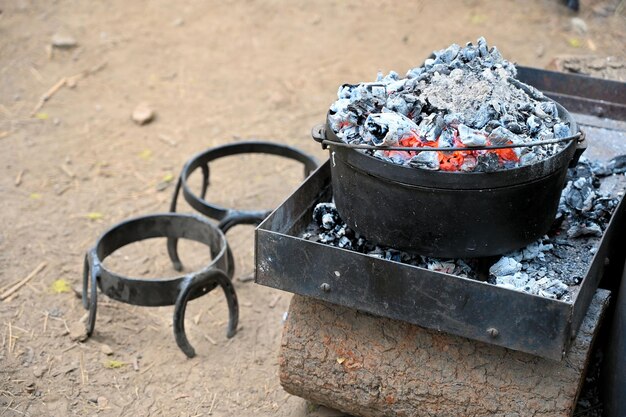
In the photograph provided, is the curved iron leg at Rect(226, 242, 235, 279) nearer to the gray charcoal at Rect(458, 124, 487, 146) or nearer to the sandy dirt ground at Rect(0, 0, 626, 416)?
the sandy dirt ground at Rect(0, 0, 626, 416)

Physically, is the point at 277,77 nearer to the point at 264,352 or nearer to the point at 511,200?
the point at 264,352

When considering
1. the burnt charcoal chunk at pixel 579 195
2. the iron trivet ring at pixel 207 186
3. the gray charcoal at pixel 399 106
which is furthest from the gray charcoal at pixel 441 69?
the iron trivet ring at pixel 207 186

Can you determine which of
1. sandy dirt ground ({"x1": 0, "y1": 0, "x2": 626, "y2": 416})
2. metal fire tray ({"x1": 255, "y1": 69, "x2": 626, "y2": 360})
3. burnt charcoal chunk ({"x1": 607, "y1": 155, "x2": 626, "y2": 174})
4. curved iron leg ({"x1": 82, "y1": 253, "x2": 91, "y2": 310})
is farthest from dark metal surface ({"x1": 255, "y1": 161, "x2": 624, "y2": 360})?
curved iron leg ({"x1": 82, "y1": 253, "x2": 91, "y2": 310})

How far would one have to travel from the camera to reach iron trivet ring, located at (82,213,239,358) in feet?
11.9

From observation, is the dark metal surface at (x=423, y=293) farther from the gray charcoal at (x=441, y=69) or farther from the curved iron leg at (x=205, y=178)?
the curved iron leg at (x=205, y=178)

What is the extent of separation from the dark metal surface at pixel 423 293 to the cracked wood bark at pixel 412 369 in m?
0.18

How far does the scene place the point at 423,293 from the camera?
2680 millimetres

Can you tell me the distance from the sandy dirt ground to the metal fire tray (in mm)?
815

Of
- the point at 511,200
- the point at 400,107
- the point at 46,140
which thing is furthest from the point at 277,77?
the point at 511,200

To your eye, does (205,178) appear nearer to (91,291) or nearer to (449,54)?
(91,291)

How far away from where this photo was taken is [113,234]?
13.1ft

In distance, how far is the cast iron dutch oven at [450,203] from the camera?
2658mm

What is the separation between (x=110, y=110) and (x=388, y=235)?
3.72 m

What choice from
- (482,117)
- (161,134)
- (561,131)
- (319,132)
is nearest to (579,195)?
(561,131)
